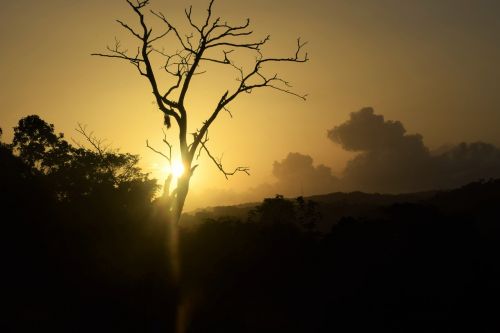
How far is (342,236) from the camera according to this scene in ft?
51.8

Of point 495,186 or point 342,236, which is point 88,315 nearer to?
point 342,236

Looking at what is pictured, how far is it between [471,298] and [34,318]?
36.9 ft

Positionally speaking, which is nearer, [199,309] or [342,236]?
[199,309]

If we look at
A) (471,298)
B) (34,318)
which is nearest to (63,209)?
(34,318)

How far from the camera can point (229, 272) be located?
13.7 metres

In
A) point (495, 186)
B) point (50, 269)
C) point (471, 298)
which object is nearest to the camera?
point (50, 269)

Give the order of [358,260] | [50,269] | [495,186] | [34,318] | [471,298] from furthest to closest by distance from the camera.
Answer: [495,186] < [358,260] < [471,298] < [50,269] < [34,318]

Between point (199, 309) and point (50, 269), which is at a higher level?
point (50, 269)

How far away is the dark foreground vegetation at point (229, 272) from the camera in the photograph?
36.2 ft

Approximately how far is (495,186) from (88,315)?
81.6 metres

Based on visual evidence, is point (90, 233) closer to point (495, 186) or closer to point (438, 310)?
point (438, 310)

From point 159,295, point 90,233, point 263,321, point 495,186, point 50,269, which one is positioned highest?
point 495,186

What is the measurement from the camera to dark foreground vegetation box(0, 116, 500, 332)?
11047 millimetres

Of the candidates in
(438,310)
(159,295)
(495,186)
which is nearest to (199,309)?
(159,295)
